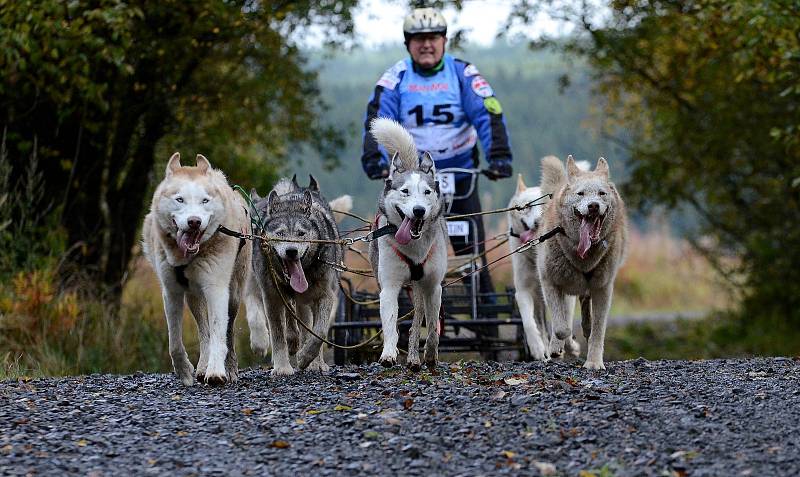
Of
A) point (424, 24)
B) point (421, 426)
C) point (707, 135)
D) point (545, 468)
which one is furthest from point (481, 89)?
point (707, 135)

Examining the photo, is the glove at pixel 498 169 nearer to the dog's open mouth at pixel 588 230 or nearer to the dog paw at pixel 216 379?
the dog's open mouth at pixel 588 230

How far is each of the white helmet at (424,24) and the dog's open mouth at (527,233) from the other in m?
1.64

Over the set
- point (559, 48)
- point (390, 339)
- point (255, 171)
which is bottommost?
point (390, 339)

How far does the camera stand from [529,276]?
9.75 meters

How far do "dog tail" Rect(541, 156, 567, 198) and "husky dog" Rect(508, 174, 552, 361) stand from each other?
252 mm

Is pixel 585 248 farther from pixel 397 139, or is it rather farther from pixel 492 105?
pixel 492 105

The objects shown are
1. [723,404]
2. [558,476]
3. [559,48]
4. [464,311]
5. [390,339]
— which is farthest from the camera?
[559,48]

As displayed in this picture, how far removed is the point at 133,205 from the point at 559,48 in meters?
6.21

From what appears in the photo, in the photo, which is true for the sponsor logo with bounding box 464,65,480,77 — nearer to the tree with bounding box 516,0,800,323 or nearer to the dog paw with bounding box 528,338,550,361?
the dog paw with bounding box 528,338,550,361

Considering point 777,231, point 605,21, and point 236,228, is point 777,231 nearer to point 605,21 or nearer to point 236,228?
point 605,21

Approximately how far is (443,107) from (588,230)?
220 cm

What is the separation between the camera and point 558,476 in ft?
16.6

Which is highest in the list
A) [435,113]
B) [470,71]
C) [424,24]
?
[424,24]

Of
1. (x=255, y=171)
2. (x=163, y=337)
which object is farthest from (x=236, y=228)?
(x=255, y=171)
